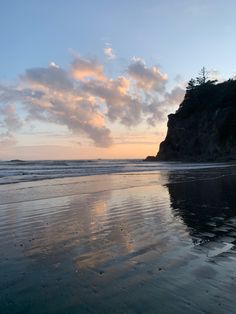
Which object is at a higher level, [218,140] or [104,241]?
[218,140]

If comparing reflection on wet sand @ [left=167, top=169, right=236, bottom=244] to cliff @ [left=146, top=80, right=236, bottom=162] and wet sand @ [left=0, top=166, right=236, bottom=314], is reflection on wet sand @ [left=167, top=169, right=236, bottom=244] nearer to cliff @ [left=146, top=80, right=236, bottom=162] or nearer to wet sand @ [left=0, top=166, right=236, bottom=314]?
wet sand @ [left=0, top=166, right=236, bottom=314]

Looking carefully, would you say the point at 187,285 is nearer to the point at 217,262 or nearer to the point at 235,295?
the point at 235,295

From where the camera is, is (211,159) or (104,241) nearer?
(104,241)

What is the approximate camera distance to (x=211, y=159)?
69.2 meters

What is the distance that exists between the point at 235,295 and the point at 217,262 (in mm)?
1294

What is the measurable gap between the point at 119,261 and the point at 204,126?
246ft

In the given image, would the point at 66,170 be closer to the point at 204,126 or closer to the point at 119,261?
the point at 119,261

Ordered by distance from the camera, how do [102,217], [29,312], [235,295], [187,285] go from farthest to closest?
[102,217] < [187,285] < [235,295] < [29,312]

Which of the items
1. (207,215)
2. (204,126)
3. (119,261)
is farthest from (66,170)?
(204,126)

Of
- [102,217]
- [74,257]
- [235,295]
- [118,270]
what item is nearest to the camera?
[235,295]

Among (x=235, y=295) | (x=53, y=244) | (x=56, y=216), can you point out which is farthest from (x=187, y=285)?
(x=56, y=216)

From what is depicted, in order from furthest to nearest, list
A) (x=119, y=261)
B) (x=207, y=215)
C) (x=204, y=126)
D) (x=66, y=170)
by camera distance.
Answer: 1. (x=204, y=126)
2. (x=66, y=170)
3. (x=207, y=215)
4. (x=119, y=261)

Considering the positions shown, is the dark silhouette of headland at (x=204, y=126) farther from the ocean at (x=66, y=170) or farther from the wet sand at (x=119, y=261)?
the wet sand at (x=119, y=261)

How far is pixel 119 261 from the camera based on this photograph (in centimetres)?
570
